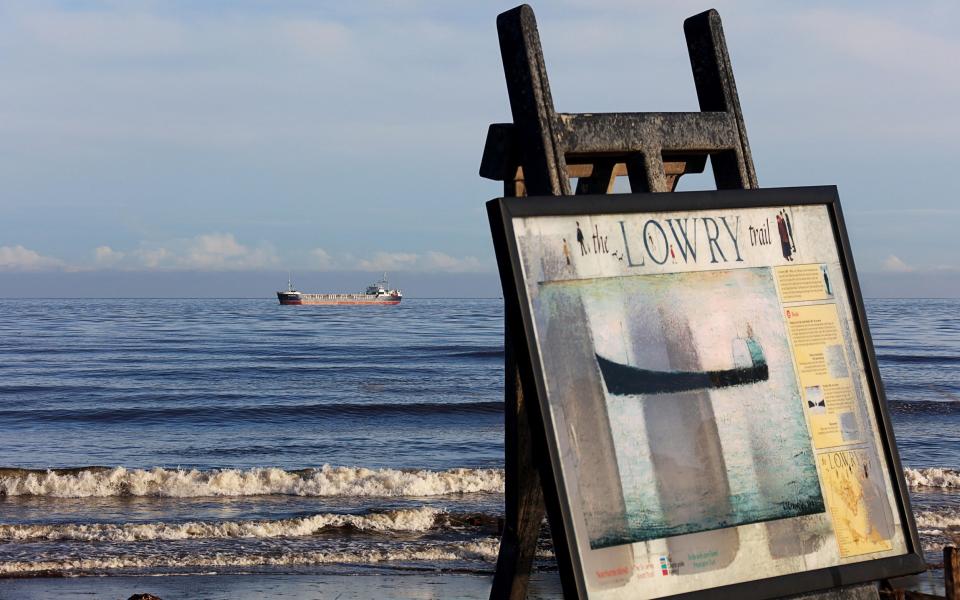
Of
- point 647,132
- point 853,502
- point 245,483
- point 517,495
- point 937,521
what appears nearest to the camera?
point 853,502

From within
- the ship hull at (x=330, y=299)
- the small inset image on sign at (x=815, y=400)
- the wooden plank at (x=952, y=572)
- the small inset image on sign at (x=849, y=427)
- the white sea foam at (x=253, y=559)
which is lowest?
the wooden plank at (x=952, y=572)

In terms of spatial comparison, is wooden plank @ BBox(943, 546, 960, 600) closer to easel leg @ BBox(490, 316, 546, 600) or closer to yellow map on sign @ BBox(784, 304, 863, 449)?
yellow map on sign @ BBox(784, 304, 863, 449)

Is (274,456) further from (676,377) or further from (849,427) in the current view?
(676,377)

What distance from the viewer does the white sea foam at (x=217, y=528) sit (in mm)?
8609

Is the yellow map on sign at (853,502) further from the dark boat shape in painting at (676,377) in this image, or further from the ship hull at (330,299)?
the ship hull at (330,299)

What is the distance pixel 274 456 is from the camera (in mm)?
14797

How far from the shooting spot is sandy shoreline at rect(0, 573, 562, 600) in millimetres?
6512

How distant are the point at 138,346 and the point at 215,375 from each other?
9620mm

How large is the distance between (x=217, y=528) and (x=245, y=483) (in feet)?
8.93

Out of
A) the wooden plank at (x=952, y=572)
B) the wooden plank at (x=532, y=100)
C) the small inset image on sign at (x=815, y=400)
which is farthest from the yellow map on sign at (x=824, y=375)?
the wooden plank at (x=952, y=572)

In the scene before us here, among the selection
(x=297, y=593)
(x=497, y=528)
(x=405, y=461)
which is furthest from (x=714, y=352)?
(x=405, y=461)

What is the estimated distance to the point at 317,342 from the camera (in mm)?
38656

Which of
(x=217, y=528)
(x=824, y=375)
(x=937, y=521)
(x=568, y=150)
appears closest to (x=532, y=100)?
(x=568, y=150)

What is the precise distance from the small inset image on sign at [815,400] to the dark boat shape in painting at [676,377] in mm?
173
